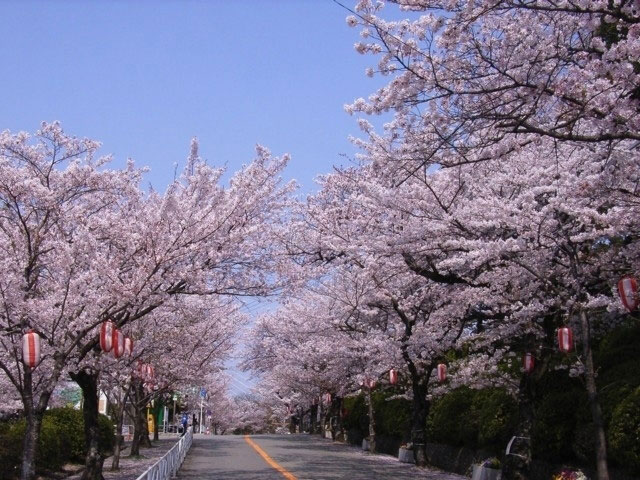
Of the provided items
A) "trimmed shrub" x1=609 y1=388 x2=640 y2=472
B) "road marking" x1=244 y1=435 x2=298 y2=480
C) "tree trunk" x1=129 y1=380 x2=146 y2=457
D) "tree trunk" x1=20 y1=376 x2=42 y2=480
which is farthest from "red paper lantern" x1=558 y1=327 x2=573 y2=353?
"tree trunk" x1=129 y1=380 x2=146 y2=457

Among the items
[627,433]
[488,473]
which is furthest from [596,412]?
[488,473]

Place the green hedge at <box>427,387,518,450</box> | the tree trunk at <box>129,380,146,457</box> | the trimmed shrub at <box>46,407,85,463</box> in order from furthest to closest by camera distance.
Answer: the tree trunk at <box>129,380,146,457</box>, the trimmed shrub at <box>46,407,85,463</box>, the green hedge at <box>427,387,518,450</box>

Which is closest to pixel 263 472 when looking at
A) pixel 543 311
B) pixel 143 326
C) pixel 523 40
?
pixel 143 326

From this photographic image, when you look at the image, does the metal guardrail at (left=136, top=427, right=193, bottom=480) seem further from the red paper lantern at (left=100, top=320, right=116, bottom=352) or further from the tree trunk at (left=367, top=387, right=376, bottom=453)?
the tree trunk at (left=367, top=387, right=376, bottom=453)

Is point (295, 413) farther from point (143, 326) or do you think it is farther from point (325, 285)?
point (143, 326)

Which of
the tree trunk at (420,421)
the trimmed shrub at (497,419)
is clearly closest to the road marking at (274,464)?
the tree trunk at (420,421)

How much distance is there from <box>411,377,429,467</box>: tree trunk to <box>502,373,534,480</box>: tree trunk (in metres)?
7.33

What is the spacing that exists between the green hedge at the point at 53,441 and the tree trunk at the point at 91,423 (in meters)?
1.47

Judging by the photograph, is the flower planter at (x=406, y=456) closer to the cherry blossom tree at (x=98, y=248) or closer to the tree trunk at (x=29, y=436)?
the cherry blossom tree at (x=98, y=248)

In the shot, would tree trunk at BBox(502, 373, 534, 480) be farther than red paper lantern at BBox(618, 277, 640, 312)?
Yes

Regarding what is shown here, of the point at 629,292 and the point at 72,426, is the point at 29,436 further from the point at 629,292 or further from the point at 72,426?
the point at 72,426

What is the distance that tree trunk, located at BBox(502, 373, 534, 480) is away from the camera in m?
13.6

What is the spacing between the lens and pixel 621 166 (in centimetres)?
880

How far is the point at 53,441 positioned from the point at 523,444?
1144 cm
